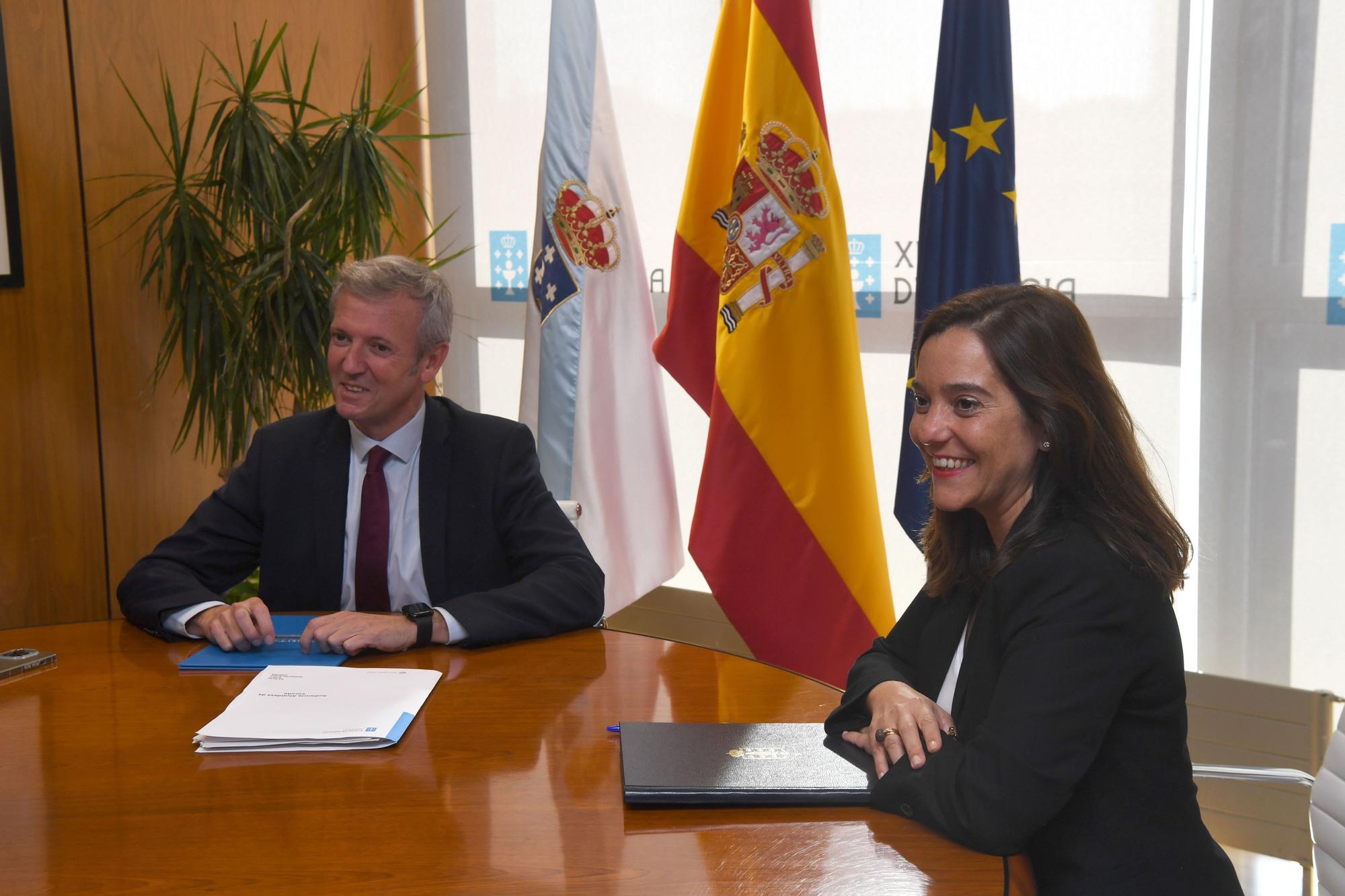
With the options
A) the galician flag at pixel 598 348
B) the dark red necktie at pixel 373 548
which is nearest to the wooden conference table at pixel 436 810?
the dark red necktie at pixel 373 548

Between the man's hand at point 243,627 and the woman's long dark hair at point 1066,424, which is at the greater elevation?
the woman's long dark hair at point 1066,424

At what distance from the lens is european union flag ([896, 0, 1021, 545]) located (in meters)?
2.58

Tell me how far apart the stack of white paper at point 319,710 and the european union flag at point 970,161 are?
4.45ft

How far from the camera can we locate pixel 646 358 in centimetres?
325

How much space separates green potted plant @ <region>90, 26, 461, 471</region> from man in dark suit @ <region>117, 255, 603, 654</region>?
0.93 meters

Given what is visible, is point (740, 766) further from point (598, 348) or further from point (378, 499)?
point (598, 348)

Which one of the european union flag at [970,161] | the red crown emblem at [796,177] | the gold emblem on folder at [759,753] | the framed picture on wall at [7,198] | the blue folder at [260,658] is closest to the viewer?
the gold emblem on folder at [759,753]

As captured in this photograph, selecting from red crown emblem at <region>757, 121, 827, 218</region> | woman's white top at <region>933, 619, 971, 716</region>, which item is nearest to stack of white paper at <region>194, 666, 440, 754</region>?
woman's white top at <region>933, 619, 971, 716</region>

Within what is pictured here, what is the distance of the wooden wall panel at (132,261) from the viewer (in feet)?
10.7

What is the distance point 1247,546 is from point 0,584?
3313 mm

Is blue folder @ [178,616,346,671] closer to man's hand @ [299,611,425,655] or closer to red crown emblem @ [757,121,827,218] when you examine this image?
man's hand @ [299,611,425,655]

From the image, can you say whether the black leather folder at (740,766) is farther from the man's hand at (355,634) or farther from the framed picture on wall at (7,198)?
the framed picture on wall at (7,198)

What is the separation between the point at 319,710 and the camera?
1509 millimetres

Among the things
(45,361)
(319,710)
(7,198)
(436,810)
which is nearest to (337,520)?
(319,710)
